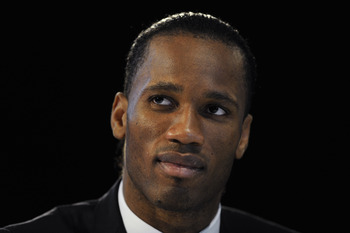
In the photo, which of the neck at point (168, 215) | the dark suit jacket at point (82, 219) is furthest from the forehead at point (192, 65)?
the dark suit jacket at point (82, 219)

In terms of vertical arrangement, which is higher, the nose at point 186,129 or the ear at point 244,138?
the nose at point 186,129

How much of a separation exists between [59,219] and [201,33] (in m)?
1.54

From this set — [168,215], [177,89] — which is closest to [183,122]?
[177,89]

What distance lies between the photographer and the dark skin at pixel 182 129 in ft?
10.7

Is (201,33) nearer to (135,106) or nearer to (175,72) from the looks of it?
(175,72)

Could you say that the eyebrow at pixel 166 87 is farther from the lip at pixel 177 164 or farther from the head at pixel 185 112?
the lip at pixel 177 164

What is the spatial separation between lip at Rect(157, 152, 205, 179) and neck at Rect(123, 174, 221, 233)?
24 cm

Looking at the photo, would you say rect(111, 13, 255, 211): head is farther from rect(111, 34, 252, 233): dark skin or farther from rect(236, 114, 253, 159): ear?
rect(236, 114, 253, 159): ear

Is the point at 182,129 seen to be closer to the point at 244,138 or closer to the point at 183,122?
the point at 183,122

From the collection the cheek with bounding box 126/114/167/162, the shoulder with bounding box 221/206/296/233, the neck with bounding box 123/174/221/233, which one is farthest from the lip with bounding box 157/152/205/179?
the shoulder with bounding box 221/206/296/233

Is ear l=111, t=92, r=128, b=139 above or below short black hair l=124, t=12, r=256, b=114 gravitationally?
below

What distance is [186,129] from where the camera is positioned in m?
3.22

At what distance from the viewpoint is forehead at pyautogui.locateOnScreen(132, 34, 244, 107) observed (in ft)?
11.0

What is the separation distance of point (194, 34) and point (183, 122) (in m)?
0.61
